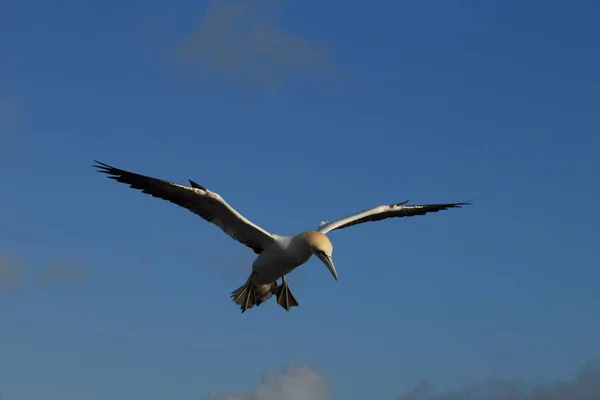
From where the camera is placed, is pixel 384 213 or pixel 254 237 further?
pixel 384 213

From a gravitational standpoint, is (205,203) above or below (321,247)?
above

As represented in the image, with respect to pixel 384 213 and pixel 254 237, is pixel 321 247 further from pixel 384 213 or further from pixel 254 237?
pixel 384 213

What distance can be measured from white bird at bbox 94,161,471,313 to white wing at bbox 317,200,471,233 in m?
0.03

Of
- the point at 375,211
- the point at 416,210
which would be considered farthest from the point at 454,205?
the point at 375,211

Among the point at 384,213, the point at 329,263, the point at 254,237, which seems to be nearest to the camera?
the point at 329,263

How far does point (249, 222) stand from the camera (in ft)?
87.2

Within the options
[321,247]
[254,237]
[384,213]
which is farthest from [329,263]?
[384,213]

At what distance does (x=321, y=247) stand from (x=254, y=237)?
8.09ft

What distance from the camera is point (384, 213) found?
30.6 m

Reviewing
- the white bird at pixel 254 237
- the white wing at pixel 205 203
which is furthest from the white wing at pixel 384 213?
the white wing at pixel 205 203

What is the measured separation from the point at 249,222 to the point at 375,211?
16.4ft

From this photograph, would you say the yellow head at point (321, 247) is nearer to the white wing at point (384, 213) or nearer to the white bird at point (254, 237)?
the white bird at point (254, 237)

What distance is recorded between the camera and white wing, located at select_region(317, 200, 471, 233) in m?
28.6

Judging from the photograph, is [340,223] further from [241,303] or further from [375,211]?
[241,303]
